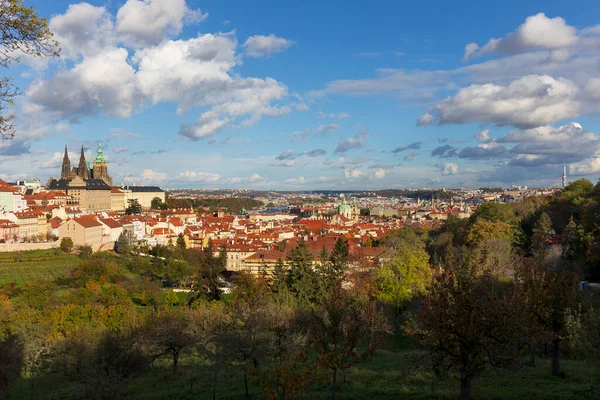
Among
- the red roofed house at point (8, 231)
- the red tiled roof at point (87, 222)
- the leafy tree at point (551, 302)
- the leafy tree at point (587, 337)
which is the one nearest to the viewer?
the leafy tree at point (587, 337)

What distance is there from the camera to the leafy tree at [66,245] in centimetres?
6419

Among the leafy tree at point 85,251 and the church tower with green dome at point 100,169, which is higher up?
the church tower with green dome at point 100,169

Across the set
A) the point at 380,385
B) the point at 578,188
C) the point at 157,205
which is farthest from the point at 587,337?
the point at 157,205

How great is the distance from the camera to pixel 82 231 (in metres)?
67.8

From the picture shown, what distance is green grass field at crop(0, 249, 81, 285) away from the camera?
5043 centimetres

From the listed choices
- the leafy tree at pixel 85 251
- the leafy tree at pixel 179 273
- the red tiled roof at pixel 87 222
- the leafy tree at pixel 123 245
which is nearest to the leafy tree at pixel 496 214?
the leafy tree at pixel 179 273

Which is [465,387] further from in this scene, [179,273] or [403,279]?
[179,273]

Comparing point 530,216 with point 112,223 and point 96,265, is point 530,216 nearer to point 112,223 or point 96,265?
point 96,265

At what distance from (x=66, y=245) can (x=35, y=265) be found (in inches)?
373

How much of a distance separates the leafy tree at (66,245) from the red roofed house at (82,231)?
1.96m

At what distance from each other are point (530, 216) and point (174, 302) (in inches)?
1695

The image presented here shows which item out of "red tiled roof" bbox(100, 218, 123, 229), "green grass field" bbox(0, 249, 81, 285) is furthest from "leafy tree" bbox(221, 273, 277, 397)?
"red tiled roof" bbox(100, 218, 123, 229)

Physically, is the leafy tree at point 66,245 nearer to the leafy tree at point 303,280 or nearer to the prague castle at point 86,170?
the leafy tree at point 303,280

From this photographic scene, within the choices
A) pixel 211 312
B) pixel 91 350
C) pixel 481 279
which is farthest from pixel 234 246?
pixel 481 279
